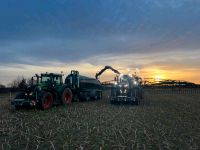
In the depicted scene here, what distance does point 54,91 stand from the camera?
2319 cm

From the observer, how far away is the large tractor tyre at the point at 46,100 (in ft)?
68.3

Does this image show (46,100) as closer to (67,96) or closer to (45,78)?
(45,78)

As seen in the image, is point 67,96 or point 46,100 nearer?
point 46,100

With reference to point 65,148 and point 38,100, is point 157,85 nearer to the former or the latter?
point 38,100

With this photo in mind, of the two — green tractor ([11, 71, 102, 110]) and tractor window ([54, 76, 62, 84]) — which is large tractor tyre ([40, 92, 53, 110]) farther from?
tractor window ([54, 76, 62, 84])

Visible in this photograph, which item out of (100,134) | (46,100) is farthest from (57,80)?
(100,134)

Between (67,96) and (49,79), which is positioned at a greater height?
(49,79)

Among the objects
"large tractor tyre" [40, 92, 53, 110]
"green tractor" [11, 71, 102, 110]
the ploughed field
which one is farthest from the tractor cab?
the ploughed field

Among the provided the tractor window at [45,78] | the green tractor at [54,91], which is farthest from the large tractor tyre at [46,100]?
the tractor window at [45,78]

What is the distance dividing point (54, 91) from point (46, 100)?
66.2 inches

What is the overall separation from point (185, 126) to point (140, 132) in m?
2.86

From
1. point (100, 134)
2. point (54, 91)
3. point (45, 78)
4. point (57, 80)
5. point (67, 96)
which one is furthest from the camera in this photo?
point (67, 96)

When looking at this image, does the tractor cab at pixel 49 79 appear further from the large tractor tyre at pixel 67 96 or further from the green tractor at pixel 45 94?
the large tractor tyre at pixel 67 96

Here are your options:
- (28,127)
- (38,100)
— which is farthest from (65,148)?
(38,100)
